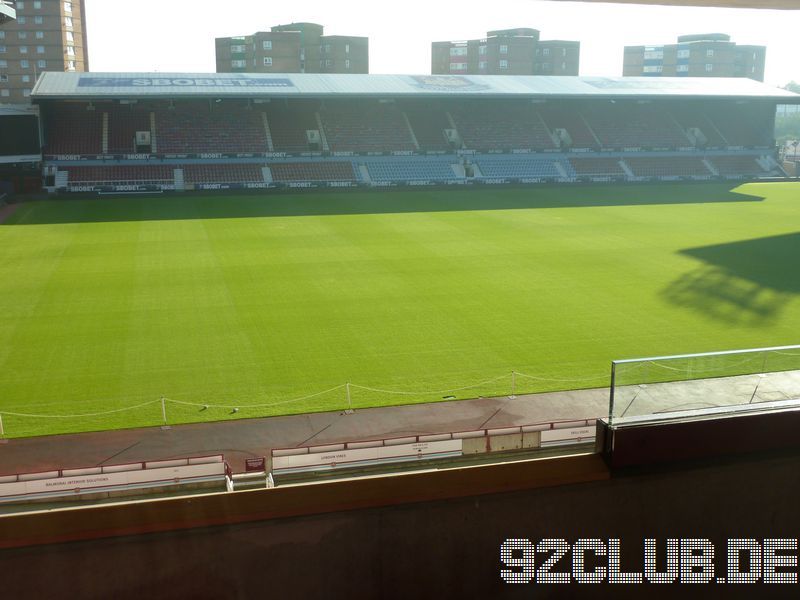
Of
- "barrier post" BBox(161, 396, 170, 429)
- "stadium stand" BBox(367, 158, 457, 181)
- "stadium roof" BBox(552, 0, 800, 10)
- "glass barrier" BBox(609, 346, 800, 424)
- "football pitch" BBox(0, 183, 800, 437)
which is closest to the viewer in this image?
"glass barrier" BBox(609, 346, 800, 424)

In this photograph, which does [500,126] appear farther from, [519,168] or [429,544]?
[429,544]

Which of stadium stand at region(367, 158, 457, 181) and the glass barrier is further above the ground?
the glass barrier

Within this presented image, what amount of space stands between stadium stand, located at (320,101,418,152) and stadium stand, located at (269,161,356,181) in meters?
2.37

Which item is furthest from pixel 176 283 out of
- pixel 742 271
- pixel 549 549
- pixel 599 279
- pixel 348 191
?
pixel 348 191

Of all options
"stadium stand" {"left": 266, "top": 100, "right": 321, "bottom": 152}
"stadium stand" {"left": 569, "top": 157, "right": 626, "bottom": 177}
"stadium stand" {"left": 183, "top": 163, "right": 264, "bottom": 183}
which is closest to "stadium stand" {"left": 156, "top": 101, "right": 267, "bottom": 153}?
"stadium stand" {"left": 266, "top": 100, "right": 321, "bottom": 152}

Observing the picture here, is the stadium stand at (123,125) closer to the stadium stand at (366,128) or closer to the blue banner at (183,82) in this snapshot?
the blue banner at (183,82)

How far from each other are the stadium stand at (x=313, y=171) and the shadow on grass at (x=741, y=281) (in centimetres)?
2903

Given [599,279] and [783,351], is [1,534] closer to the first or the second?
[783,351]

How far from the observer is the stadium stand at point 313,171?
56094mm

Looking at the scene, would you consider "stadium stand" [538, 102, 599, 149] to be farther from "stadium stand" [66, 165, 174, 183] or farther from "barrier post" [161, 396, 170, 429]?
"barrier post" [161, 396, 170, 429]

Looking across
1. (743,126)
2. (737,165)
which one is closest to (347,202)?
(737,165)

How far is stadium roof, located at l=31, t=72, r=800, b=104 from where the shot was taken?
5425cm

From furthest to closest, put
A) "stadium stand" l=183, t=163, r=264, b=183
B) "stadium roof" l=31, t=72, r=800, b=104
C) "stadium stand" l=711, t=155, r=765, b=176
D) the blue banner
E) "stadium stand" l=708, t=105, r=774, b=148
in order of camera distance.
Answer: "stadium stand" l=708, t=105, r=774, b=148 → "stadium stand" l=711, t=155, r=765, b=176 → the blue banner → "stadium stand" l=183, t=163, r=264, b=183 → "stadium roof" l=31, t=72, r=800, b=104

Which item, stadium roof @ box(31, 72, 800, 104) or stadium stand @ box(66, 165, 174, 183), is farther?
stadium roof @ box(31, 72, 800, 104)
